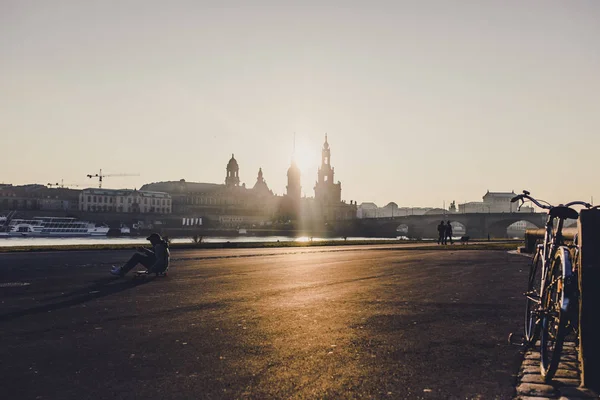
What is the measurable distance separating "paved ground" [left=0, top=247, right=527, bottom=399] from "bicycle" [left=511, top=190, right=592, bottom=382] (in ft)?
1.40

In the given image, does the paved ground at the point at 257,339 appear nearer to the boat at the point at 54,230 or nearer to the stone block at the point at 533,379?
the stone block at the point at 533,379

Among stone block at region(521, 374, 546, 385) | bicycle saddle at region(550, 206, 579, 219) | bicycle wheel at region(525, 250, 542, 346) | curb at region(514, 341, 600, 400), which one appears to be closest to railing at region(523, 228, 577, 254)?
bicycle saddle at region(550, 206, 579, 219)

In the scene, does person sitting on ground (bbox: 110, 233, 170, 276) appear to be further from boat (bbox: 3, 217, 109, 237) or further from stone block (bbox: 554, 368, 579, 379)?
boat (bbox: 3, 217, 109, 237)

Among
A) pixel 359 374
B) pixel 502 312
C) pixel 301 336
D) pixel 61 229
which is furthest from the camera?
pixel 61 229

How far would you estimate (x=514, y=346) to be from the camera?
706cm

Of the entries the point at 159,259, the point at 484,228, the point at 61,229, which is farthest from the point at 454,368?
the point at 484,228

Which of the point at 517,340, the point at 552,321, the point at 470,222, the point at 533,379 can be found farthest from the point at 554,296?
the point at 470,222

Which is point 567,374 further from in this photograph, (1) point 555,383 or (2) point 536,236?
(2) point 536,236

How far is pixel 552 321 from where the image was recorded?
5809 millimetres

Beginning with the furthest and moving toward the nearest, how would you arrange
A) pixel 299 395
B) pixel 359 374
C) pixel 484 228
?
pixel 484 228, pixel 359 374, pixel 299 395

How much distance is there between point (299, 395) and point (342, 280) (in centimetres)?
1029

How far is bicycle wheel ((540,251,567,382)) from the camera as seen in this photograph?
200 inches

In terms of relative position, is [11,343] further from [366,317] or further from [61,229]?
[61,229]

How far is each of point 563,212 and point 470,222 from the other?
431 feet
